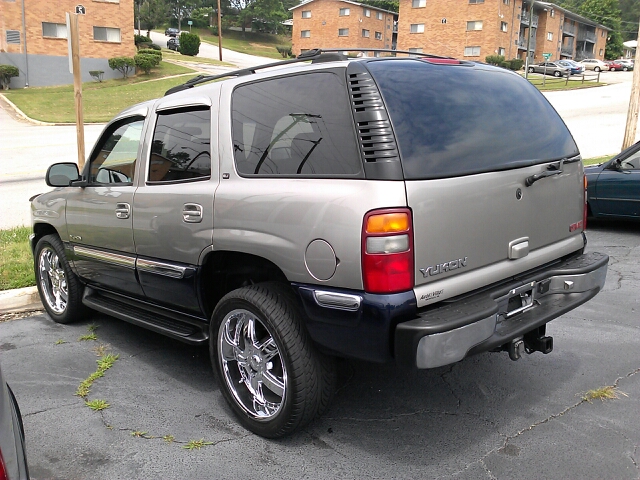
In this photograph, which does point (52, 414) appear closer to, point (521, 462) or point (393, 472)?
point (393, 472)

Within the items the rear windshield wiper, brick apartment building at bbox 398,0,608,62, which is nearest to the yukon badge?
the rear windshield wiper

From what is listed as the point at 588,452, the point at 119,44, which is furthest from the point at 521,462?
the point at 119,44

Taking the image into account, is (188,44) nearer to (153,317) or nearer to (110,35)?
(110,35)

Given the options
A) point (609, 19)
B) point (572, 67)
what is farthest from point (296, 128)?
point (609, 19)

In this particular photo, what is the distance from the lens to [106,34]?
40312 millimetres

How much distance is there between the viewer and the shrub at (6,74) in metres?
Answer: 35.0

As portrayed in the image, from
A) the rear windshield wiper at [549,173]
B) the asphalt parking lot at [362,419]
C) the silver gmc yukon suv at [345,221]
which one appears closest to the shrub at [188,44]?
the asphalt parking lot at [362,419]

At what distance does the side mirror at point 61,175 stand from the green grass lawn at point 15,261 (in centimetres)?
172

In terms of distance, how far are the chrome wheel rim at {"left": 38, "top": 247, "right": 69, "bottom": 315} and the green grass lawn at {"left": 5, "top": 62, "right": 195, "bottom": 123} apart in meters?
21.6

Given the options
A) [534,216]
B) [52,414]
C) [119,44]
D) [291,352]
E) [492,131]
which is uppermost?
[119,44]

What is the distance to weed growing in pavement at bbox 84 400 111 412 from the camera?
375cm

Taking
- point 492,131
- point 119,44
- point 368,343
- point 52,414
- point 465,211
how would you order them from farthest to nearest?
1. point 119,44
2. point 52,414
3. point 492,131
4. point 465,211
5. point 368,343

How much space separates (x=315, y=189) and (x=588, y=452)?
6.39 feet

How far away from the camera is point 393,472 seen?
3020 mm
